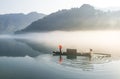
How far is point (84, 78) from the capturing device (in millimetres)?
58219

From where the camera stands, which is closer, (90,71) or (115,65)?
(90,71)

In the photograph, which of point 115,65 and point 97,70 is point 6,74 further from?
point 115,65

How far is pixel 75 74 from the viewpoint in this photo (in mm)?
61938

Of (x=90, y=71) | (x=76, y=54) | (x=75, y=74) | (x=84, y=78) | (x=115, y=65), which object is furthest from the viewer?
(x=76, y=54)

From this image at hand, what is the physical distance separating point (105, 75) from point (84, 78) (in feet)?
20.0

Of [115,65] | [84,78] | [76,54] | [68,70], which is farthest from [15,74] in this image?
[76,54]

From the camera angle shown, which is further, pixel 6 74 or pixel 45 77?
pixel 6 74

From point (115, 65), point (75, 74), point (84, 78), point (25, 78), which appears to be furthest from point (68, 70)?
point (115, 65)

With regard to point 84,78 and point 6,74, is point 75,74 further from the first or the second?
point 6,74

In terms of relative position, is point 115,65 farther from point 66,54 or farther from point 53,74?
point 66,54

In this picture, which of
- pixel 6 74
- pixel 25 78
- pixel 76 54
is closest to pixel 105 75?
pixel 25 78

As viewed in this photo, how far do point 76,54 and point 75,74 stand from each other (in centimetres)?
3847

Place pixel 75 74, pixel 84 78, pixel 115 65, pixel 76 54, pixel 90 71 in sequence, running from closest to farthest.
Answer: pixel 84 78 → pixel 75 74 → pixel 90 71 → pixel 115 65 → pixel 76 54

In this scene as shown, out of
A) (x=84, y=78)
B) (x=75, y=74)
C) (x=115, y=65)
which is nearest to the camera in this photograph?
(x=84, y=78)
